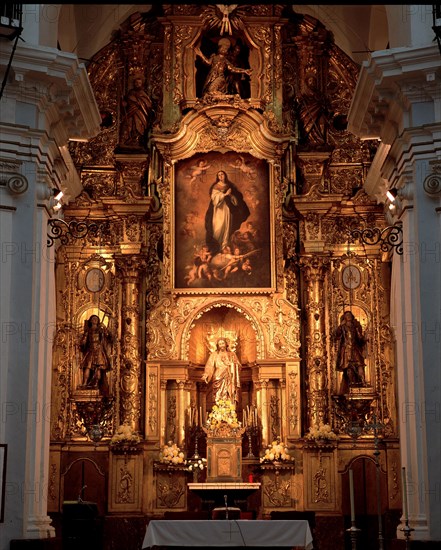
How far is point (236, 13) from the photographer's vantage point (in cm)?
2100

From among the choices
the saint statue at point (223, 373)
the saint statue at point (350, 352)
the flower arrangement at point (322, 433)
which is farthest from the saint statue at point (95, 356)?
the saint statue at point (350, 352)

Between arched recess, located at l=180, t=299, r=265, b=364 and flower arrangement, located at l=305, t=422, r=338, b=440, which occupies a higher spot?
arched recess, located at l=180, t=299, r=265, b=364

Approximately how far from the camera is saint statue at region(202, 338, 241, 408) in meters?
19.5

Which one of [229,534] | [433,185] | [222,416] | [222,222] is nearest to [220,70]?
[222,222]

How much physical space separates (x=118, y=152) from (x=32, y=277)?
8.25 m

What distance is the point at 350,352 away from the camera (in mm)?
19469

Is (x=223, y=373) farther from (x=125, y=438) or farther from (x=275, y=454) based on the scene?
(x=125, y=438)

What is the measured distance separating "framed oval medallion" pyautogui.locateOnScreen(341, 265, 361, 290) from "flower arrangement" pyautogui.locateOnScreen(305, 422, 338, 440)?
122 inches

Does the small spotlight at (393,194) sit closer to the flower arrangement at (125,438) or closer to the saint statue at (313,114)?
the saint statue at (313,114)

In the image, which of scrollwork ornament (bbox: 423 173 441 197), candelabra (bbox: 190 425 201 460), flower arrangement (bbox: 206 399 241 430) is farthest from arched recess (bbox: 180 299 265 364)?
scrollwork ornament (bbox: 423 173 441 197)

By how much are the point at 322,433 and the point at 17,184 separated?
348 inches

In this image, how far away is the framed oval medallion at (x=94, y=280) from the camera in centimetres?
2036

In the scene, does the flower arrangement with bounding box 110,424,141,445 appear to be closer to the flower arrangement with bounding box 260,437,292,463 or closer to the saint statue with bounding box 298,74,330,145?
the flower arrangement with bounding box 260,437,292,463

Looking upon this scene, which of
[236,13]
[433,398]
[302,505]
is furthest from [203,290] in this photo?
[433,398]
